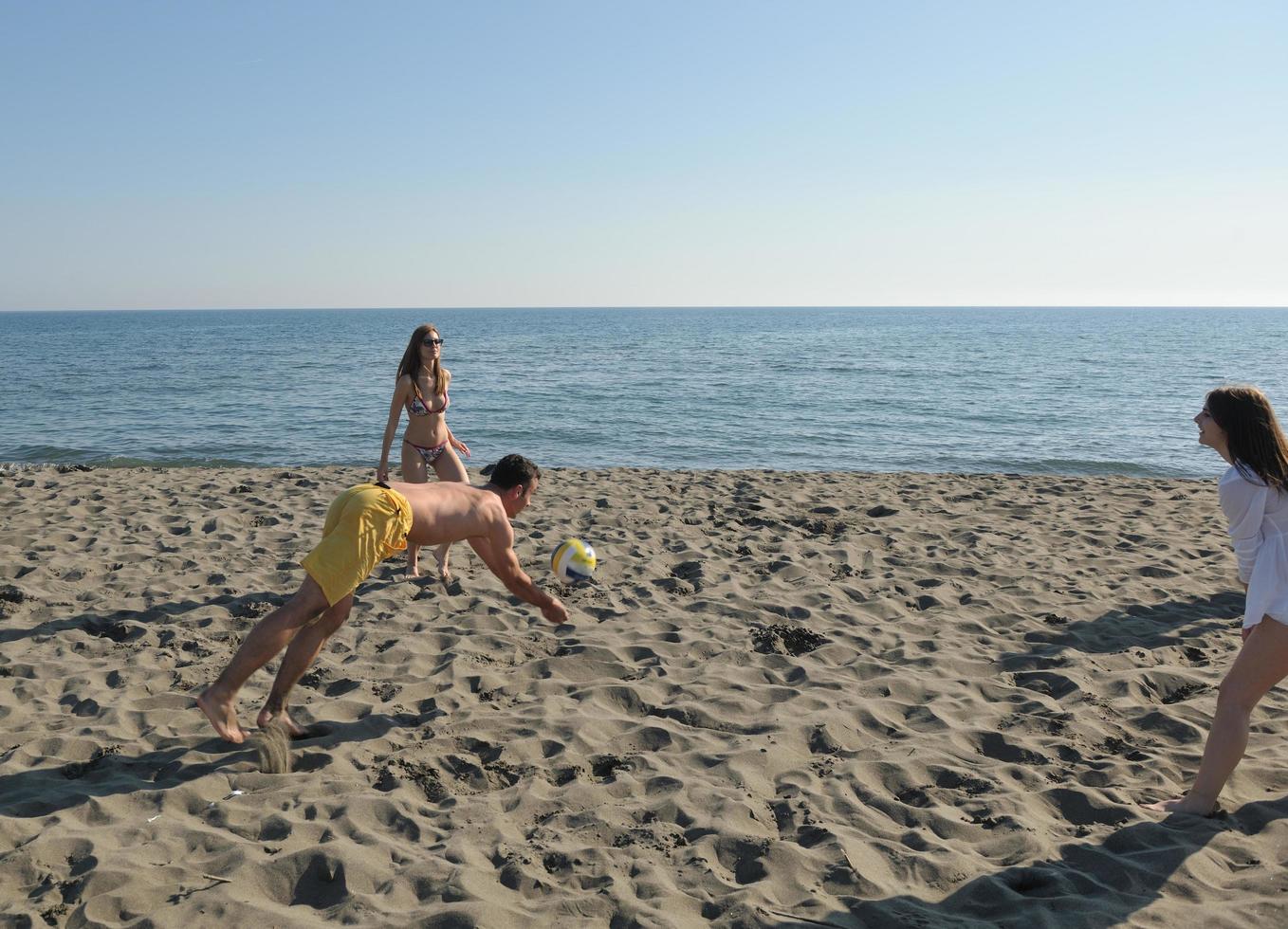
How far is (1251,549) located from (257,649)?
4.26 meters

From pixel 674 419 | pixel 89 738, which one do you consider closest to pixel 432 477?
pixel 89 738

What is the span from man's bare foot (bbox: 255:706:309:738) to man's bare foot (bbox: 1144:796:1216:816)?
391 centimetres

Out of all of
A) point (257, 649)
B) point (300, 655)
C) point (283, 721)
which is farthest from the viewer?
point (283, 721)

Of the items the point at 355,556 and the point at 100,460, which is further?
the point at 100,460

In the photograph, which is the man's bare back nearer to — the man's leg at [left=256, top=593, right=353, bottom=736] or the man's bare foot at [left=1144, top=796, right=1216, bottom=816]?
the man's leg at [left=256, top=593, right=353, bottom=736]

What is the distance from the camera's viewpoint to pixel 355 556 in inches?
155

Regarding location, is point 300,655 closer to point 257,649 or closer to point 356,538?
point 257,649

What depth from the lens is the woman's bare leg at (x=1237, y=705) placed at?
3428mm

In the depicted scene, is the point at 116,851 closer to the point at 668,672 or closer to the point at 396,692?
the point at 396,692

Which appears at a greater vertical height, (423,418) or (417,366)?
(417,366)

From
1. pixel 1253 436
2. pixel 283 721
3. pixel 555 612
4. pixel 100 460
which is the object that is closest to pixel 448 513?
pixel 555 612

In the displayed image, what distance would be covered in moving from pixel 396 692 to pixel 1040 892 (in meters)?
3.31

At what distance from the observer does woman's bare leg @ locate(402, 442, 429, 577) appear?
6621mm

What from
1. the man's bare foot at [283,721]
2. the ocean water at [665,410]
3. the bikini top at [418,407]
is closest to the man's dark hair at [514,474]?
the man's bare foot at [283,721]
